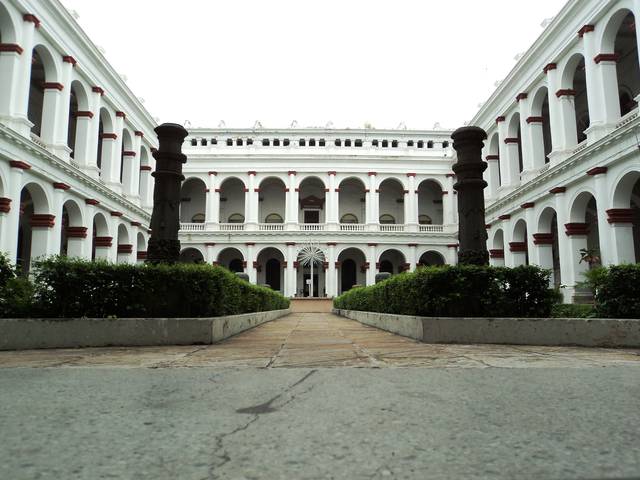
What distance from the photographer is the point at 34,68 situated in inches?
772

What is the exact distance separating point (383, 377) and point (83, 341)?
4077 millimetres

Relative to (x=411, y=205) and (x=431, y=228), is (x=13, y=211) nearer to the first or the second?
(x=411, y=205)

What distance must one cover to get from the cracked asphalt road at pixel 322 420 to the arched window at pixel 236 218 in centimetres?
3203

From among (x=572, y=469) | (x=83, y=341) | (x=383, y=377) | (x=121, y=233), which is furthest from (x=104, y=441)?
(x=121, y=233)

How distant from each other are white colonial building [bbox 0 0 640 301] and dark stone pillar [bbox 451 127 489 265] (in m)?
9.16

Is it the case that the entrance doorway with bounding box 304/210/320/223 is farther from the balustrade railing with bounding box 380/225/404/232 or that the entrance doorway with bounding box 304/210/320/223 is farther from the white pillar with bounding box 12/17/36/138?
the white pillar with bounding box 12/17/36/138

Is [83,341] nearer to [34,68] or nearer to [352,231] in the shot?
[34,68]

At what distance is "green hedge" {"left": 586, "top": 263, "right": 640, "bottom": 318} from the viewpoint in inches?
246

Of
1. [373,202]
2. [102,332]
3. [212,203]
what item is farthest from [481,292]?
[212,203]

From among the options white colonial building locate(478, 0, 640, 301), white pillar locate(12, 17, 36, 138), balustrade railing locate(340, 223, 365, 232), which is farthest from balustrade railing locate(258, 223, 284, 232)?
white pillar locate(12, 17, 36, 138)

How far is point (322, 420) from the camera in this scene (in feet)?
7.13

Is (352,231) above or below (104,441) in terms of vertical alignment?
above

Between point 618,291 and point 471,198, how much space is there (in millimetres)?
2360

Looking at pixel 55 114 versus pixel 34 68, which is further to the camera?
pixel 34 68
